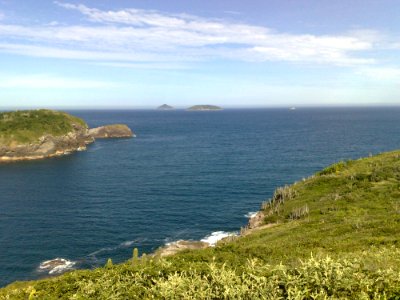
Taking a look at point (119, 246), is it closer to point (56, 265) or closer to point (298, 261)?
point (56, 265)

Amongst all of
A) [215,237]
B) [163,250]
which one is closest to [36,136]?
[215,237]

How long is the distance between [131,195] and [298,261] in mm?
72386

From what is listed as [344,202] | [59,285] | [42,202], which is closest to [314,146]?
[344,202]

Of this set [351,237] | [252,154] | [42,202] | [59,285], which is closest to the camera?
[59,285]

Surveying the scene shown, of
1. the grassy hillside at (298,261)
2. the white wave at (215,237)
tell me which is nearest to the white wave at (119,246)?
the white wave at (215,237)

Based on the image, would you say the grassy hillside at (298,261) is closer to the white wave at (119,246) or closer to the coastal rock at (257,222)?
the coastal rock at (257,222)

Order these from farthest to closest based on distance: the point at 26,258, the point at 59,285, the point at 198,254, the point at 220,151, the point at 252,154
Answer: the point at 220,151, the point at 252,154, the point at 26,258, the point at 198,254, the point at 59,285

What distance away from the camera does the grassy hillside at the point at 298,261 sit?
16.5 metres

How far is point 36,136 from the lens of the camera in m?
166

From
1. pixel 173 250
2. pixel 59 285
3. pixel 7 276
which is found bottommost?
pixel 7 276

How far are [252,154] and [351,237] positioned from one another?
369ft

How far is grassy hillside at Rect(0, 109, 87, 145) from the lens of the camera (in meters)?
160

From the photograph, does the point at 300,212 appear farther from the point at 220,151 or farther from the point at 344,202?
the point at 220,151

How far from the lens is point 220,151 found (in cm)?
15962
